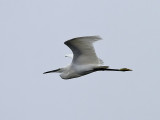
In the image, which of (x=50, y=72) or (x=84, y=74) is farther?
(x=50, y=72)

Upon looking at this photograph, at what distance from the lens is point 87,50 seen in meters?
19.6

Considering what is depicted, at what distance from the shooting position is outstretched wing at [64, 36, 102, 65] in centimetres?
1825

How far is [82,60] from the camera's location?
2058 cm

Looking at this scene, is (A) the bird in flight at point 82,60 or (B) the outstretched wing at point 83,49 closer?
(B) the outstretched wing at point 83,49

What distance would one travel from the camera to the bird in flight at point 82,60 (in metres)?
18.6

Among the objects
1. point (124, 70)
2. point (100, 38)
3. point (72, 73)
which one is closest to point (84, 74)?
point (72, 73)

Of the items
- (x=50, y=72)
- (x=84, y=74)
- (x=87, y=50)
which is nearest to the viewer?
(x=87, y=50)

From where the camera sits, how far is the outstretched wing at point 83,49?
18253mm

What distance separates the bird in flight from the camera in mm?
18609

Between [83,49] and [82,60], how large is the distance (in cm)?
108

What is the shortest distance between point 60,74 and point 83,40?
4.04 m

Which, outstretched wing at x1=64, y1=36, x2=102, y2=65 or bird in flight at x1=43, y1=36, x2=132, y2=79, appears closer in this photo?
outstretched wing at x1=64, y1=36, x2=102, y2=65

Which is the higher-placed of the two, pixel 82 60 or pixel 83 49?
pixel 83 49

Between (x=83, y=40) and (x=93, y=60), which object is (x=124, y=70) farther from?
(x=83, y=40)
